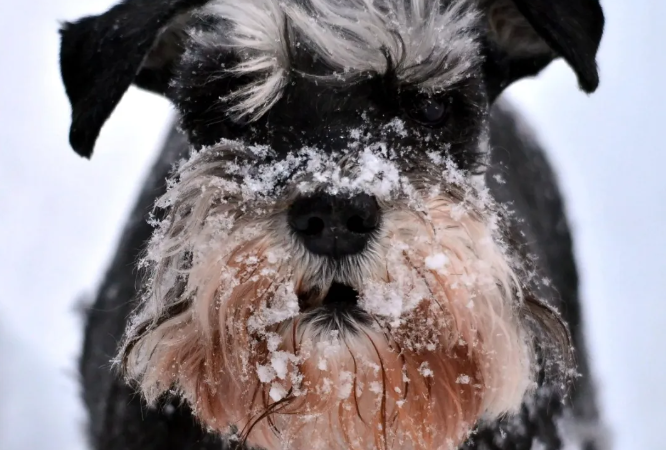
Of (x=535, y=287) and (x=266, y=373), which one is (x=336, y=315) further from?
(x=535, y=287)

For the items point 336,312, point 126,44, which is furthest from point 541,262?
point 126,44

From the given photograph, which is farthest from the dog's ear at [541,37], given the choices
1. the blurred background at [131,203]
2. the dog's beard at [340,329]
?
the blurred background at [131,203]

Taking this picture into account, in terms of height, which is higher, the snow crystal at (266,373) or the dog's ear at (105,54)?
the dog's ear at (105,54)

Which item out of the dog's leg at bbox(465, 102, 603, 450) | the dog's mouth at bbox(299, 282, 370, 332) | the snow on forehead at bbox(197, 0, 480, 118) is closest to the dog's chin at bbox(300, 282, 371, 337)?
the dog's mouth at bbox(299, 282, 370, 332)

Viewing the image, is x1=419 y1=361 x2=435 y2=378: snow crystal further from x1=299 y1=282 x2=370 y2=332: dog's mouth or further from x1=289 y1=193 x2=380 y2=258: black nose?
x1=289 y1=193 x2=380 y2=258: black nose

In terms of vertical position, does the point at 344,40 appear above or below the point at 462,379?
above

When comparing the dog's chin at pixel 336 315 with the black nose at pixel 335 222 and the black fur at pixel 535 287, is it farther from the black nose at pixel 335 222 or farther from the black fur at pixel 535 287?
the black fur at pixel 535 287
